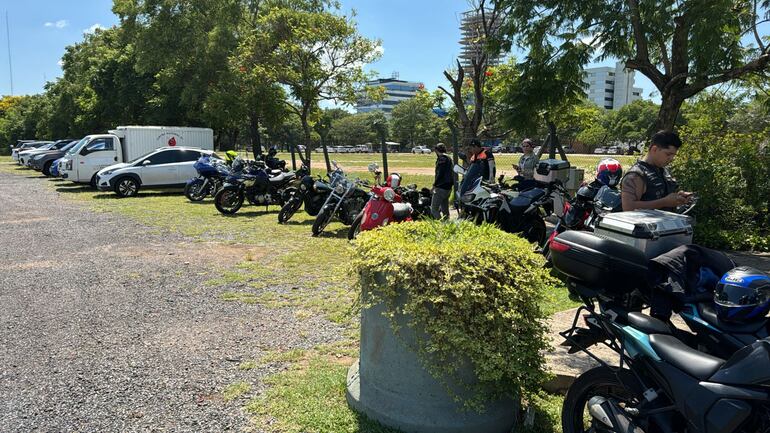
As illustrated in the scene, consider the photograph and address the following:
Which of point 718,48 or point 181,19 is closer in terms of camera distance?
point 718,48

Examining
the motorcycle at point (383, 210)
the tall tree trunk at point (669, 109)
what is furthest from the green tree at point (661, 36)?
the motorcycle at point (383, 210)

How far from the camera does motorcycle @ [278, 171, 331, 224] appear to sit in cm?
1199

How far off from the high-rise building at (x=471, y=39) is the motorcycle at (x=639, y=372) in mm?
11390

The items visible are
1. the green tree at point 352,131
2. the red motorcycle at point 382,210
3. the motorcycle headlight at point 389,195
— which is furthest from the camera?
the green tree at point 352,131

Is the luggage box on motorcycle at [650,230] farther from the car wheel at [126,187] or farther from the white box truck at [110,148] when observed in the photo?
the white box truck at [110,148]

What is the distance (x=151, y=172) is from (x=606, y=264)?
1724 centimetres

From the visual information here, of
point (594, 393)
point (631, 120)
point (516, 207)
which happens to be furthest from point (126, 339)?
point (631, 120)

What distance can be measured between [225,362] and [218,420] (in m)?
0.95

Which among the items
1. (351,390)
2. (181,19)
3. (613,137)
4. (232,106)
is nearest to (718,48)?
(351,390)

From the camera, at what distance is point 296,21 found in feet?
64.0

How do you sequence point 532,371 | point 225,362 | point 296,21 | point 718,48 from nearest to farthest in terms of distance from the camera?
point 532,371 → point 225,362 → point 718,48 → point 296,21

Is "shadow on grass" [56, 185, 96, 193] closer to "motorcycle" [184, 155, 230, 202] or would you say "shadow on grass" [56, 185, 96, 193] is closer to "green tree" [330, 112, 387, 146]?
"motorcycle" [184, 155, 230, 202]

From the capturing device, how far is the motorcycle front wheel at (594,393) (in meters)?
2.63

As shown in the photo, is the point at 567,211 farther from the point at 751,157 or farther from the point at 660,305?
the point at 751,157
